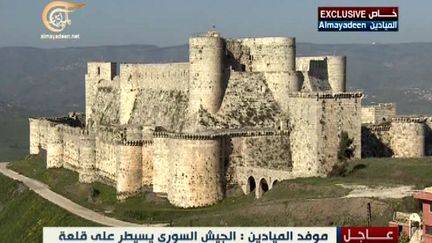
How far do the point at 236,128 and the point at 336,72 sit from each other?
439 inches

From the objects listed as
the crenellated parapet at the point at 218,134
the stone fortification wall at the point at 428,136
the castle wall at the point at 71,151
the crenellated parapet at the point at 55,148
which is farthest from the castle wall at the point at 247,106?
the crenellated parapet at the point at 55,148

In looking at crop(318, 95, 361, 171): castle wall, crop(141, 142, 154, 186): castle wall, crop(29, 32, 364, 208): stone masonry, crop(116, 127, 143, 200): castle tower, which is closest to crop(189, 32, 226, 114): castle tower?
crop(29, 32, 364, 208): stone masonry

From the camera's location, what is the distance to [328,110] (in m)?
74.6

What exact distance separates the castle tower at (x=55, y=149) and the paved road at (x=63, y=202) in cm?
296

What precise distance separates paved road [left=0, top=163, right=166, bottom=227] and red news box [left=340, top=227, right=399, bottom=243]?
109 ft

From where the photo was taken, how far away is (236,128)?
82.0m

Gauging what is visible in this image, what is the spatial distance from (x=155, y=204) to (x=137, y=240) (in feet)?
125

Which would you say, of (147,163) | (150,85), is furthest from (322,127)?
(150,85)

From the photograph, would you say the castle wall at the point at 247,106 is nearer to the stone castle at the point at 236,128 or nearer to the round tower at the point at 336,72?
the stone castle at the point at 236,128

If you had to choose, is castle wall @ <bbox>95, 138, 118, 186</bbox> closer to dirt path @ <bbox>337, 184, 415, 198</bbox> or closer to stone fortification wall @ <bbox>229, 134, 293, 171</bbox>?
stone fortification wall @ <bbox>229, 134, 293, 171</bbox>

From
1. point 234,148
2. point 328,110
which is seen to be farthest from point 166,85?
point 328,110

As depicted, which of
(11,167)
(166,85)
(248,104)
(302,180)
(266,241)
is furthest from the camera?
(11,167)

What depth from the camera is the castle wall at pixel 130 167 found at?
272ft

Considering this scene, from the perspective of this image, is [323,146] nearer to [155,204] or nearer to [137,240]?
[155,204]
